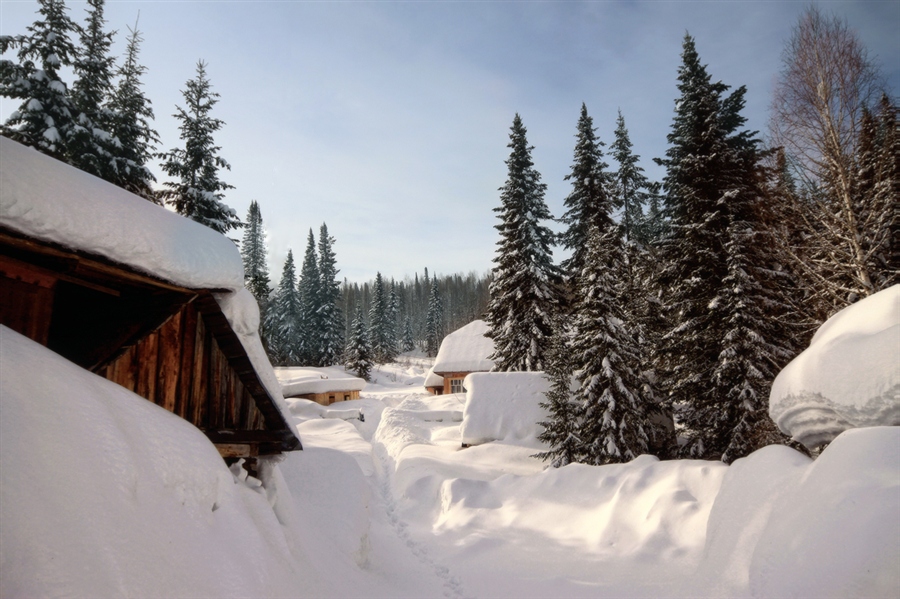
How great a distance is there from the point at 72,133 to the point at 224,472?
59.6 feet

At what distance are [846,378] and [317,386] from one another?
106 ft

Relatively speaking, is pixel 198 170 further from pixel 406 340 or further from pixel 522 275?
pixel 406 340

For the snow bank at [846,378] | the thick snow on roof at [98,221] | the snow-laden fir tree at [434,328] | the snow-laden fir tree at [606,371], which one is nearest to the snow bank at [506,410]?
the snow-laden fir tree at [606,371]

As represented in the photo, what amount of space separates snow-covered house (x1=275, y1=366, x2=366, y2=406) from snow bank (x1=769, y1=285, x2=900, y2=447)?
3119cm

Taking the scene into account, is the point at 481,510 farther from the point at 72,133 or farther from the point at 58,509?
the point at 72,133

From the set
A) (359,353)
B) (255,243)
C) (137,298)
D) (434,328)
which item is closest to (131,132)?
(137,298)

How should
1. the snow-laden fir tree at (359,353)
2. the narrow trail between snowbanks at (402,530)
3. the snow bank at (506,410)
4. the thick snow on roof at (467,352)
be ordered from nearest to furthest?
the narrow trail between snowbanks at (402,530)
the snow bank at (506,410)
the thick snow on roof at (467,352)
the snow-laden fir tree at (359,353)

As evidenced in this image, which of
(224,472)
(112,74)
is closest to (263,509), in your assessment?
(224,472)

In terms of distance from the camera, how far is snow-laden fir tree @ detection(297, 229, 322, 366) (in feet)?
177

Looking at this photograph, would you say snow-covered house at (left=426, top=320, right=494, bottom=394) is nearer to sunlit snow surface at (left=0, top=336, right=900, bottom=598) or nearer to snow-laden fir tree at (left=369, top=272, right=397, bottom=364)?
sunlit snow surface at (left=0, top=336, right=900, bottom=598)

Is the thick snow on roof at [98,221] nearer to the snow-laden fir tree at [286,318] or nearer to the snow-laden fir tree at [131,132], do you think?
the snow-laden fir tree at [131,132]

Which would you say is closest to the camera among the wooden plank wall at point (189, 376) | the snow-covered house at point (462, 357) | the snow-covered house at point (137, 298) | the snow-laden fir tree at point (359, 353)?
the snow-covered house at point (137, 298)

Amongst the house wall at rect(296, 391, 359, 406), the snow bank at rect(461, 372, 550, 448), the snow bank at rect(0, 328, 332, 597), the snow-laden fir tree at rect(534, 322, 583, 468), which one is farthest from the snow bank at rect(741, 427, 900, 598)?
the house wall at rect(296, 391, 359, 406)

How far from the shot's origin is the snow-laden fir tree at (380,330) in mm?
66000
